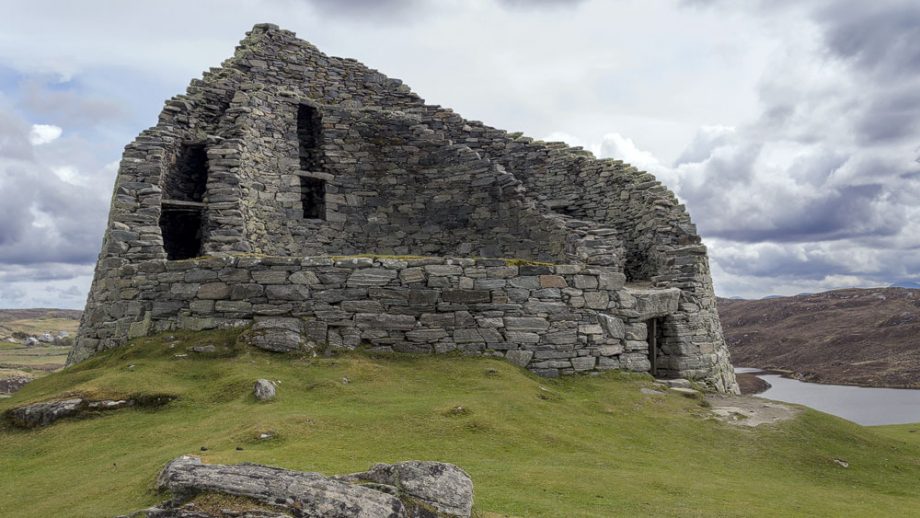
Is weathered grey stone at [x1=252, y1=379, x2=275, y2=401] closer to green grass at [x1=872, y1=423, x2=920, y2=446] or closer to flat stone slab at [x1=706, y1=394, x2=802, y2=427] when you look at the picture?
flat stone slab at [x1=706, y1=394, x2=802, y2=427]

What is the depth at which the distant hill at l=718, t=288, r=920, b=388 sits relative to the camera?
49938 mm

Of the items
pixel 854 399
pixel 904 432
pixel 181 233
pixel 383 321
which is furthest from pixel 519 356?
pixel 854 399

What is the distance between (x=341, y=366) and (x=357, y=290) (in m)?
2.21

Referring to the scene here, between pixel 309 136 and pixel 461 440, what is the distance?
1914cm

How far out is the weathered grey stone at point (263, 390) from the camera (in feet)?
42.9

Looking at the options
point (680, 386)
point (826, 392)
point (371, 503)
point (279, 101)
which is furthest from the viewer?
point (826, 392)

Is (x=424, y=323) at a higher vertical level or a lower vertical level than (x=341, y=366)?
higher

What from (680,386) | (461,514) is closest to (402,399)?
(461,514)

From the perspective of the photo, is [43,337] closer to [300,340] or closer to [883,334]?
[300,340]

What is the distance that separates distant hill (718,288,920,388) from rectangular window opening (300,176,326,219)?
137 ft

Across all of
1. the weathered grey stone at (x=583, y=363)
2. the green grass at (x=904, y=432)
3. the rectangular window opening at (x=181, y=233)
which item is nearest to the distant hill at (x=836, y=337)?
the green grass at (x=904, y=432)

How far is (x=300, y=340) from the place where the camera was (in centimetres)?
1598

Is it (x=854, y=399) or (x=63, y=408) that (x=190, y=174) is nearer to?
(x=63, y=408)

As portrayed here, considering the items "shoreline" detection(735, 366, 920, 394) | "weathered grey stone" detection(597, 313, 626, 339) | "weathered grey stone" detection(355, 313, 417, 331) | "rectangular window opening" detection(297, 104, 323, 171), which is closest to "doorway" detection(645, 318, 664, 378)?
"weathered grey stone" detection(597, 313, 626, 339)
